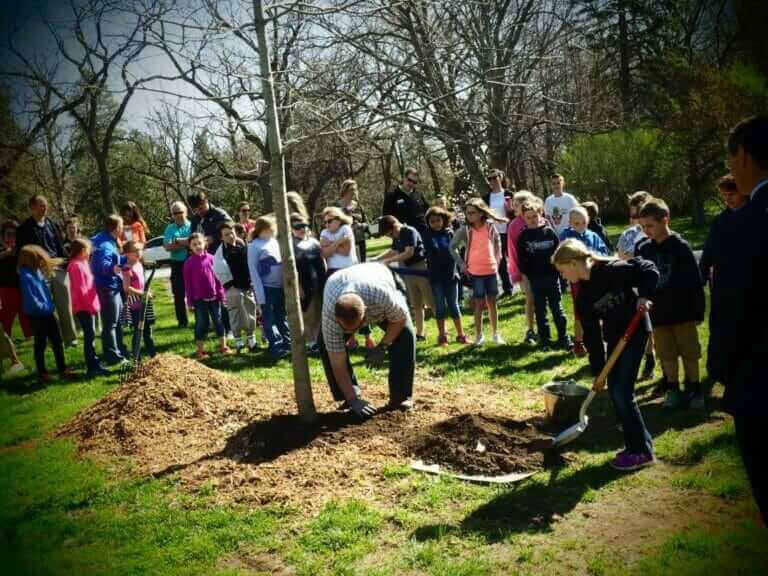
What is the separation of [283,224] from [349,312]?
40.4 inches

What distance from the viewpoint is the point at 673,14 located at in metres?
26.4

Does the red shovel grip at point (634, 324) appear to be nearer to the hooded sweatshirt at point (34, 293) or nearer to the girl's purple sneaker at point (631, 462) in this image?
the girl's purple sneaker at point (631, 462)

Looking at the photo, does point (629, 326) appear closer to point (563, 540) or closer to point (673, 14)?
point (563, 540)

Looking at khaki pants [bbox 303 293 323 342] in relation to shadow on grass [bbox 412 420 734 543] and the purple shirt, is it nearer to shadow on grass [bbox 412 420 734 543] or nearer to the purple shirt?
the purple shirt

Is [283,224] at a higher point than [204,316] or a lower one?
higher

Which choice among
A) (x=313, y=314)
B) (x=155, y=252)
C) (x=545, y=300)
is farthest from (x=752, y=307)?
(x=155, y=252)

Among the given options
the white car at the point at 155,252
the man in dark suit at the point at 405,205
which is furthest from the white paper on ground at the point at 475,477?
the white car at the point at 155,252

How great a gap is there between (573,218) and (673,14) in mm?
23882

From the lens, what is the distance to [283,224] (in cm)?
520

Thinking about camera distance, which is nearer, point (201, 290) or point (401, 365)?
point (401, 365)

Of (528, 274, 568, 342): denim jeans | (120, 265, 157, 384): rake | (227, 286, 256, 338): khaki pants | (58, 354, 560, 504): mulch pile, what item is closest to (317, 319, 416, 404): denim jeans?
(58, 354, 560, 504): mulch pile

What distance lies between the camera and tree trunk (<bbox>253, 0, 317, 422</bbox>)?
16.2 ft

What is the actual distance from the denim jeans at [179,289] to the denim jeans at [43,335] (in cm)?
290

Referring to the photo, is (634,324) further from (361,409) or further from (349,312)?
(361,409)
